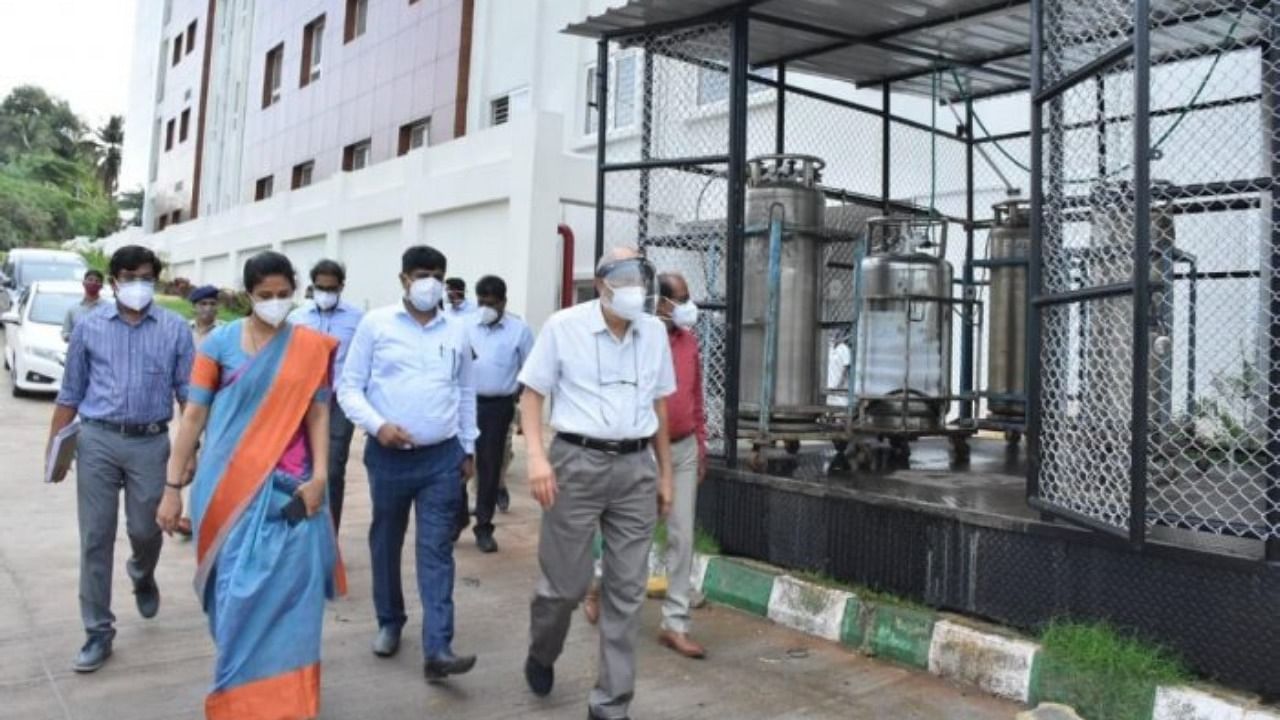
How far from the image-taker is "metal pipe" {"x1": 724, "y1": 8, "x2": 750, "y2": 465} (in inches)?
238

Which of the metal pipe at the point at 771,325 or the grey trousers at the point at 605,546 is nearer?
the grey trousers at the point at 605,546

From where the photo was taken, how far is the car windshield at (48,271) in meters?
22.4

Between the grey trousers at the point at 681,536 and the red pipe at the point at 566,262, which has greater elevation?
the red pipe at the point at 566,262

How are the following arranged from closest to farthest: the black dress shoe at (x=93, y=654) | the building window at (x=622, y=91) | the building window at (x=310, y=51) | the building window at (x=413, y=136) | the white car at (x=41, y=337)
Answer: the black dress shoe at (x=93, y=654) < the white car at (x=41, y=337) < the building window at (x=622, y=91) < the building window at (x=413, y=136) < the building window at (x=310, y=51)

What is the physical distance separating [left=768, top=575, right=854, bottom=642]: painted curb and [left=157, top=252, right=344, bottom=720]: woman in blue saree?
2.54 metres

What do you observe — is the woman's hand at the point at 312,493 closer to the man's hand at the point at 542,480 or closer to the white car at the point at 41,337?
the man's hand at the point at 542,480

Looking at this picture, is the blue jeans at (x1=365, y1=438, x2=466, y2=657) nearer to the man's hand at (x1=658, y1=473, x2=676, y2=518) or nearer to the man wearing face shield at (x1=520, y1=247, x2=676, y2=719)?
the man wearing face shield at (x1=520, y1=247, x2=676, y2=719)

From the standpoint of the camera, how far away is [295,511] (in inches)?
138

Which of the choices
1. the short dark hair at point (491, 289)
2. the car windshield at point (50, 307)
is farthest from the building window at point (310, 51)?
the short dark hair at point (491, 289)

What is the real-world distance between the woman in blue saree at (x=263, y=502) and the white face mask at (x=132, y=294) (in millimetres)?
1066

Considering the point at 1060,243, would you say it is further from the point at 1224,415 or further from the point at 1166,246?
the point at 1224,415

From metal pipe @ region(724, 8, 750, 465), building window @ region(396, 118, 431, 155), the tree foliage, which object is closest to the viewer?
metal pipe @ region(724, 8, 750, 465)

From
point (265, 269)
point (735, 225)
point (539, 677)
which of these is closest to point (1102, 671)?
point (539, 677)

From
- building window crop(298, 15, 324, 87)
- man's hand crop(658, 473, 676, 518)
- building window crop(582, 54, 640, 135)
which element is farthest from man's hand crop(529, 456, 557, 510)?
building window crop(298, 15, 324, 87)
